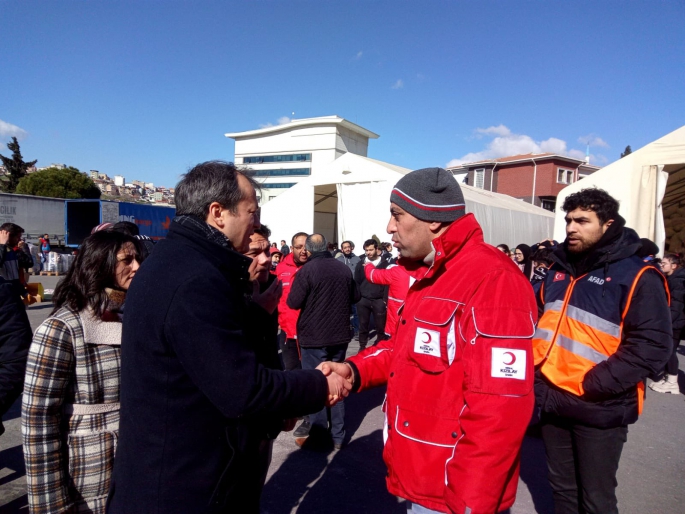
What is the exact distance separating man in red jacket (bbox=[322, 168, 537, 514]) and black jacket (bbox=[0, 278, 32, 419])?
189 centimetres

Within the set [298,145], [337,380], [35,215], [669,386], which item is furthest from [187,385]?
[298,145]

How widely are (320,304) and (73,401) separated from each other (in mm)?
2693

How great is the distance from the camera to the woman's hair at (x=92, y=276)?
2.02 meters

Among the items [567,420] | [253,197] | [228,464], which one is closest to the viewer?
[228,464]

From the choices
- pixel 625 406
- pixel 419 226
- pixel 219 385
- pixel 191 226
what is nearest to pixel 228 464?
pixel 219 385

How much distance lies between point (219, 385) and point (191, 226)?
55 cm

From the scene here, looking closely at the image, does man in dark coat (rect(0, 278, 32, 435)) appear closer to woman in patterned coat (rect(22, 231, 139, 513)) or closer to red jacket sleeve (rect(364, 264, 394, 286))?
woman in patterned coat (rect(22, 231, 139, 513))


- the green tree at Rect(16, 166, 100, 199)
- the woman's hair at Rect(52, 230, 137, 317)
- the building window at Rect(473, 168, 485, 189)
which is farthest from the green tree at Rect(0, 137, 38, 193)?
the woman's hair at Rect(52, 230, 137, 317)

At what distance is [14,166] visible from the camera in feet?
146

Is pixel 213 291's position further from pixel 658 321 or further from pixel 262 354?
pixel 658 321

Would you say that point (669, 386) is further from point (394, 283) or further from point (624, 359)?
point (624, 359)

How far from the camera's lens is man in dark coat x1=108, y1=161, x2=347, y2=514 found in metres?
1.31

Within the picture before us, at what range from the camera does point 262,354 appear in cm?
191

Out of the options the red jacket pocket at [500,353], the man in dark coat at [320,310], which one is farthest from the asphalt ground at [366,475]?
the red jacket pocket at [500,353]
